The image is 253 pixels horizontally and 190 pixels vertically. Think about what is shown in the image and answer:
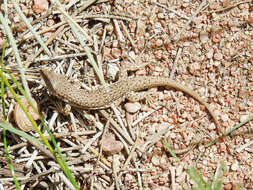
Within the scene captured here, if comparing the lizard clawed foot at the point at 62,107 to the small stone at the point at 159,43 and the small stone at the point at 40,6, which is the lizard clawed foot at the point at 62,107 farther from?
the small stone at the point at 159,43

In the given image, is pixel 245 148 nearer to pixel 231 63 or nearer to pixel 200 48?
pixel 231 63

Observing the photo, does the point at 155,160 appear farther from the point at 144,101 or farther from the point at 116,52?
the point at 116,52

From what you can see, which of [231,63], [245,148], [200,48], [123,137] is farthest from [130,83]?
[245,148]

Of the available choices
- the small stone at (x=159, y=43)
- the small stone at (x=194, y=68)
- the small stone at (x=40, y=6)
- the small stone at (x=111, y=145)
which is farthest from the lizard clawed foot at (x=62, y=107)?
the small stone at (x=194, y=68)

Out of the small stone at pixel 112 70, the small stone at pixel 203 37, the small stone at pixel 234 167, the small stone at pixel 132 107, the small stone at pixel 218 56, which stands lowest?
the small stone at pixel 234 167

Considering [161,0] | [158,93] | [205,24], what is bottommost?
[158,93]

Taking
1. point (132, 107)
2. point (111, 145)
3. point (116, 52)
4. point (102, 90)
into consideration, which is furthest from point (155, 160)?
point (116, 52)

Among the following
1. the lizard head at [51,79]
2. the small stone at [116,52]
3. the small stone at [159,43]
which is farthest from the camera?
the small stone at [116,52]

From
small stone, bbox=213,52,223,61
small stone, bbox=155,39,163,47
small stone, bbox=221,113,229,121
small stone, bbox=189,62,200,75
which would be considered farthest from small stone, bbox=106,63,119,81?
small stone, bbox=221,113,229,121
